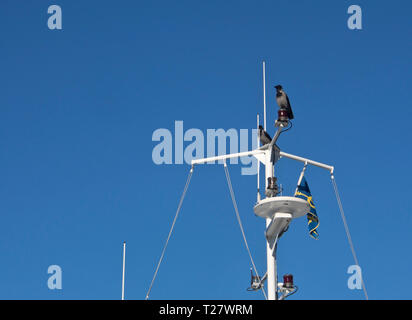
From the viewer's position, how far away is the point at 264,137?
38750mm

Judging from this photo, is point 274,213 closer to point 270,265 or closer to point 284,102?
point 270,265

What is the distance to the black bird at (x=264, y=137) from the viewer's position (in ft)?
127

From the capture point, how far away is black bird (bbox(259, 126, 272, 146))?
38.7m

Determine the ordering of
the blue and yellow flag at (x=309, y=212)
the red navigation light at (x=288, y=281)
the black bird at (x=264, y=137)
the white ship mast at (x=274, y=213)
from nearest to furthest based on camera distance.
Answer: the red navigation light at (x=288, y=281) < the white ship mast at (x=274, y=213) < the black bird at (x=264, y=137) < the blue and yellow flag at (x=309, y=212)

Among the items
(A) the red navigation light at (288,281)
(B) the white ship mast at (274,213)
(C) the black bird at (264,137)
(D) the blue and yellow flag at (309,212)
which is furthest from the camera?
(D) the blue and yellow flag at (309,212)

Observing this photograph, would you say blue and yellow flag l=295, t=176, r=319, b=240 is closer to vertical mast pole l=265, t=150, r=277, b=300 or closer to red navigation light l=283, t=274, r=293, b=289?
vertical mast pole l=265, t=150, r=277, b=300

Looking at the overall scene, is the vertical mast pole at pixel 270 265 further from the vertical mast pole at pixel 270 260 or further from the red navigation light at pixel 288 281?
the red navigation light at pixel 288 281

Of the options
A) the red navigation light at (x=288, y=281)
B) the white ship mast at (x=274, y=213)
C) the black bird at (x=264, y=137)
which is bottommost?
the red navigation light at (x=288, y=281)

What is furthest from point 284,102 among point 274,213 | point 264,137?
point 274,213

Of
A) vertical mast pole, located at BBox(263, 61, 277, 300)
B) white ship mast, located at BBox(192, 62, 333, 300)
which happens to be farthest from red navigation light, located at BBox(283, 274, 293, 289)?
vertical mast pole, located at BBox(263, 61, 277, 300)

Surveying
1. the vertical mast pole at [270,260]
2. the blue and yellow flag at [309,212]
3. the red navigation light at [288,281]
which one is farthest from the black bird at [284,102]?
the red navigation light at [288,281]
